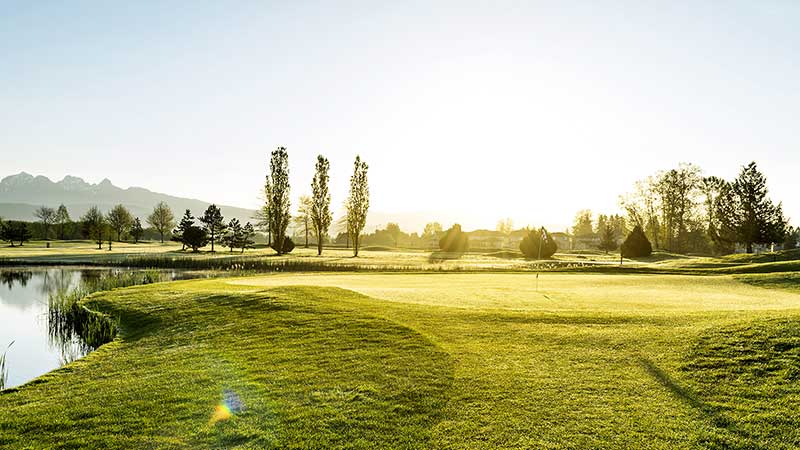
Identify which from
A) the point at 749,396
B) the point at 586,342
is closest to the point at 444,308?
the point at 586,342

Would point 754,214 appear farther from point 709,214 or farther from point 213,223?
point 213,223

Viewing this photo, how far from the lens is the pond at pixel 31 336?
14.0m

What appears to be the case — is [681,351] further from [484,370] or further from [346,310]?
[346,310]

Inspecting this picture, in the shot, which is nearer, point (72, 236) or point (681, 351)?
point (681, 351)

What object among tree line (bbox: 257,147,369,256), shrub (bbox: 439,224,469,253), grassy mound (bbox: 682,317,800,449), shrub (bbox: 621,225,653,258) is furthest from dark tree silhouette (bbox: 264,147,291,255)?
grassy mound (bbox: 682,317,800,449)

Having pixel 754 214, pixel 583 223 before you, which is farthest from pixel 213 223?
pixel 583 223

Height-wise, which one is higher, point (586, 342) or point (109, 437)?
point (586, 342)

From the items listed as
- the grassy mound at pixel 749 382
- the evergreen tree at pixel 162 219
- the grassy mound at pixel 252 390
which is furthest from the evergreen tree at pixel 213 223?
the grassy mound at pixel 749 382

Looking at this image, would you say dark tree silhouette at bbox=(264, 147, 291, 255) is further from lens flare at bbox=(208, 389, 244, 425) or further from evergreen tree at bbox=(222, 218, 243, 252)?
lens flare at bbox=(208, 389, 244, 425)

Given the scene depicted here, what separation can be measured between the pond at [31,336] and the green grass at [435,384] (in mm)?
2166

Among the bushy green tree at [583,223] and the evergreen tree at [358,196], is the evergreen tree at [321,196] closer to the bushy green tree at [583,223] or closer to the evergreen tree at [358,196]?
the evergreen tree at [358,196]

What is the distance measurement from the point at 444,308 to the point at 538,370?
5.65m

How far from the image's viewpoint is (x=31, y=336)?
1822 centimetres

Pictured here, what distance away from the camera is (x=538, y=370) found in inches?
346
